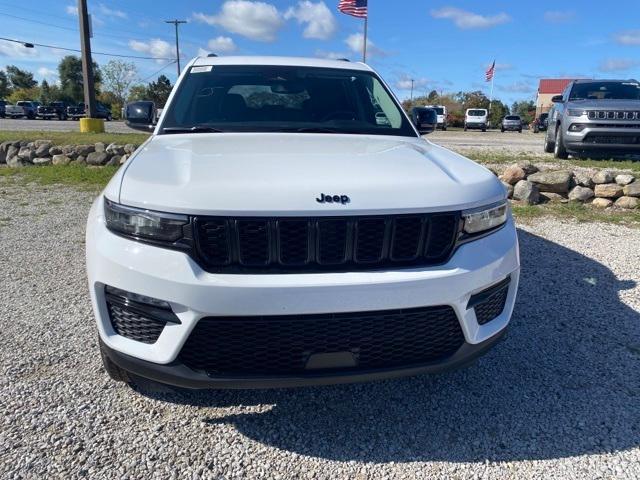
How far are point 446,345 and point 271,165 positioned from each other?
107 centimetres

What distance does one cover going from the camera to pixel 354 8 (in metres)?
21.5

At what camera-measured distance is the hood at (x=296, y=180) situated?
178 cm

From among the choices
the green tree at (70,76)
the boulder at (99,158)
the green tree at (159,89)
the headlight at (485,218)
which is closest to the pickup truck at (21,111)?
the green tree at (159,89)

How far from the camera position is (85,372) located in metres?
2.59

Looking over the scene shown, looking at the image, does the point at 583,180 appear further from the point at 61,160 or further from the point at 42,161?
the point at 42,161

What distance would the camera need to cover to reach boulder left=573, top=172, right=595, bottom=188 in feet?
21.4

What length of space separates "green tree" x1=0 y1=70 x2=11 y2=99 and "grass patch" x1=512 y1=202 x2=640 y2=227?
81825 mm

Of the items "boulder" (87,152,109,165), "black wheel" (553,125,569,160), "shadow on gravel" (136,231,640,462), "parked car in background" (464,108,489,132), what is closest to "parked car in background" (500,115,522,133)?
"parked car in background" (464,108,489,132)

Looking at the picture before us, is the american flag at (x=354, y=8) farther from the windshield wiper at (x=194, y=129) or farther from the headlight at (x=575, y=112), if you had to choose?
the windshield wiper at (x=194, y=129)

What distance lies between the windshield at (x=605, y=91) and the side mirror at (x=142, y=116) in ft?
28.7

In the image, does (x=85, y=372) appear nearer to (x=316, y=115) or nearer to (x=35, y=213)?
(x=316, y=115)

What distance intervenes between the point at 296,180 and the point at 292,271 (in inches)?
14.1

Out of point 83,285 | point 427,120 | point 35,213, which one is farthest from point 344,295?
point 35,213

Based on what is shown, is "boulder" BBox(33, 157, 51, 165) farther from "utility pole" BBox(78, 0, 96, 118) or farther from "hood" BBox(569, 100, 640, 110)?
"hood" BBox(569, 100, 640, 110)
